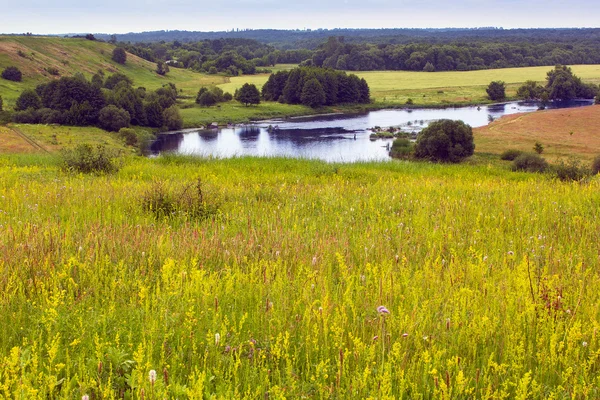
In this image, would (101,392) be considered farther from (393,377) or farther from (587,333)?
(587,333)

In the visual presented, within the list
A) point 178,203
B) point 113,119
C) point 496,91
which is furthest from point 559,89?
point 178,203

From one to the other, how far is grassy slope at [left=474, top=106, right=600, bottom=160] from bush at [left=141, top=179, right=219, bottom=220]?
57.4 m

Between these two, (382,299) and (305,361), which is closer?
(305,361)

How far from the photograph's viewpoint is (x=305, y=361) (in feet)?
10.6

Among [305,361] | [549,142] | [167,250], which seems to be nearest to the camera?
[305,361]

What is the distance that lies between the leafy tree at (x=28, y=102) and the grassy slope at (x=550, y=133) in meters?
75.7

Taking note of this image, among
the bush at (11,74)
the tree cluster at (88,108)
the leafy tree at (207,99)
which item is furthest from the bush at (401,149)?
the bush at (11,74)

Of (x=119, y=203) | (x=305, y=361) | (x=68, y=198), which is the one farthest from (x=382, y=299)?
(x=68, y=198)

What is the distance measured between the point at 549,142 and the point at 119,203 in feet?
225

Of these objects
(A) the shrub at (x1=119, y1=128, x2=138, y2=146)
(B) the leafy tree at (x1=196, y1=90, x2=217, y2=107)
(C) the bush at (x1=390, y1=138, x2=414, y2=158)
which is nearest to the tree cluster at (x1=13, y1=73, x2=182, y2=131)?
(A) the shrub at (x1=119, y1=128, x2=138, y2=146)

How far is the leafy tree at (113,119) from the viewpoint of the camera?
Answer: 88.7 meters

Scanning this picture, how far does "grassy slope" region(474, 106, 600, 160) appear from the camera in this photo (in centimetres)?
6284

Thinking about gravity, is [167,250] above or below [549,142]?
above

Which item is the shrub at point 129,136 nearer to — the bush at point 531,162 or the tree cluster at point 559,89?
the bush at point 531,162
